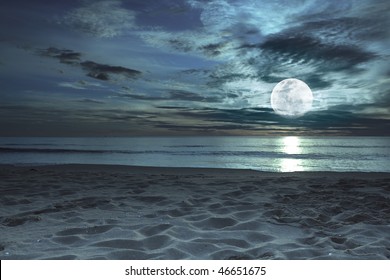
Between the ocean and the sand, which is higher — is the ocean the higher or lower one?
the higher one

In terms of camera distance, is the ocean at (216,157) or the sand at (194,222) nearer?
the sand at (194,222)

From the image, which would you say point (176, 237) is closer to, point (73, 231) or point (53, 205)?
point (73, 231)

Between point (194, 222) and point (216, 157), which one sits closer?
point (194, 222)

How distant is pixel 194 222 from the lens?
4488mm

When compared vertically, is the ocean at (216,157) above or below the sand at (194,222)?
above

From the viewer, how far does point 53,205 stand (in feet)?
18.1

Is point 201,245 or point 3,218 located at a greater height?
point 3,218

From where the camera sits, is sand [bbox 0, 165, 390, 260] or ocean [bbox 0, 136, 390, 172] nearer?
sand [bbox 0, 165, 390, 260]

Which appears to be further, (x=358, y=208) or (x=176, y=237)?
(x=358, y=208)

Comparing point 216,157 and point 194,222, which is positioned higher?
point 216,157

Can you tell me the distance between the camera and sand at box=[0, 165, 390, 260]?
3.43 m

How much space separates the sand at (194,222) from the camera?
343cm
